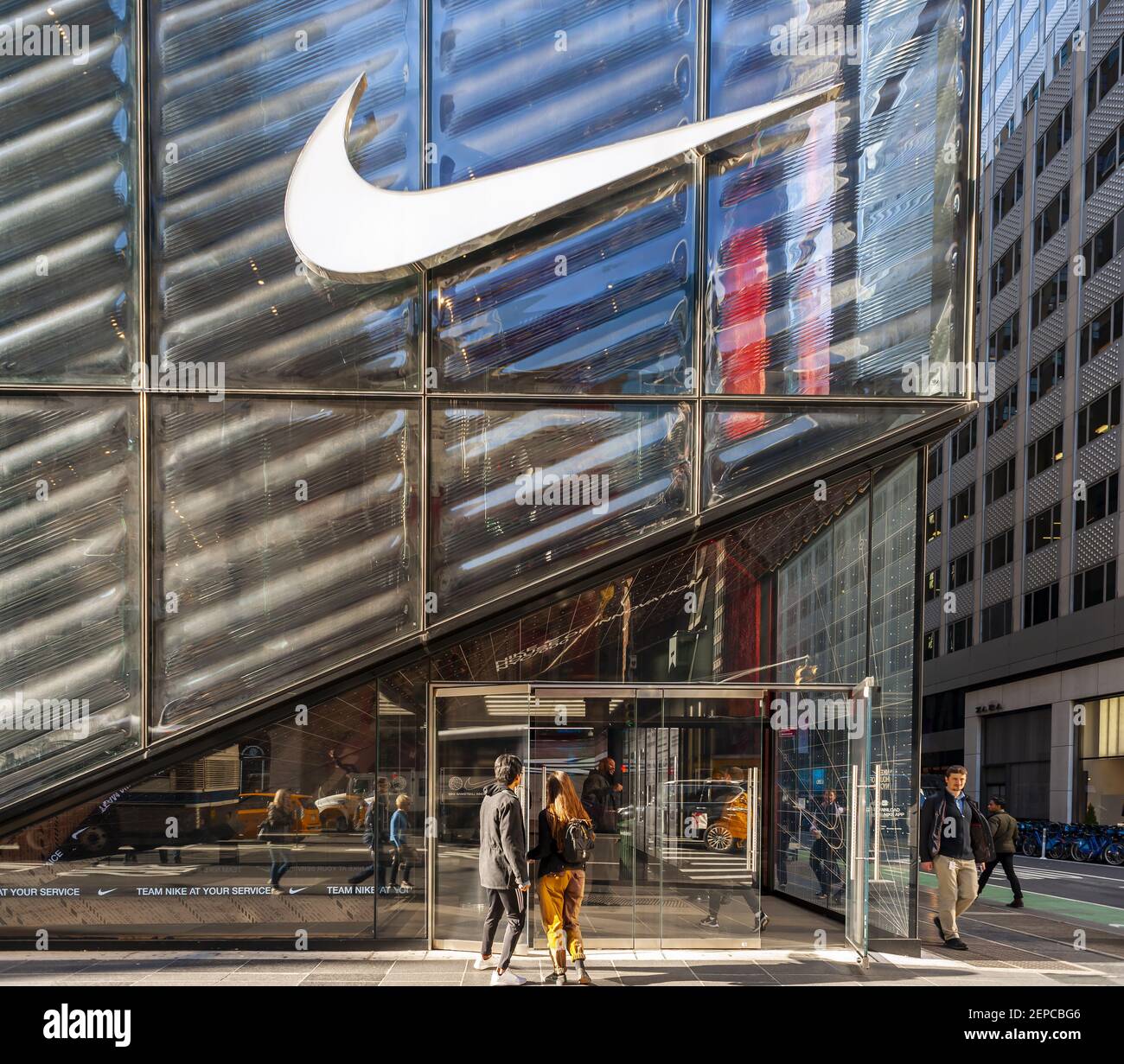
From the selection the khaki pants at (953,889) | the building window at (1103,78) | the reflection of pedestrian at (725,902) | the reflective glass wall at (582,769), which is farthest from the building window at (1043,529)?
the reflection of pedestrian at (725,902)

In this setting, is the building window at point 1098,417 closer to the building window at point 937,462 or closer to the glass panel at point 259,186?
the building window at point 937,462

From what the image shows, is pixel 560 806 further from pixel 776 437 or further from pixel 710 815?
pixel 776 437

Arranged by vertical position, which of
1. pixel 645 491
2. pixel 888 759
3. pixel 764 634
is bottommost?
pixel 888 759

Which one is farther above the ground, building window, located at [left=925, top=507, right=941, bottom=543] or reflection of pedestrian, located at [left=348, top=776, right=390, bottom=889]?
building window, located at [left=925, top=507, right=941, bottom=543]

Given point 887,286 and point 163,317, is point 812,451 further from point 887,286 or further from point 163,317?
point 163,317

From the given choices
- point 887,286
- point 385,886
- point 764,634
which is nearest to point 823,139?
point 887,286

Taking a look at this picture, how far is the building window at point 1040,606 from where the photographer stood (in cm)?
4266

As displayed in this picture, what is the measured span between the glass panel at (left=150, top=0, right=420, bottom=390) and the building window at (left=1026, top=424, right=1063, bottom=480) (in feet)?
126

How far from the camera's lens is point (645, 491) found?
1026cm

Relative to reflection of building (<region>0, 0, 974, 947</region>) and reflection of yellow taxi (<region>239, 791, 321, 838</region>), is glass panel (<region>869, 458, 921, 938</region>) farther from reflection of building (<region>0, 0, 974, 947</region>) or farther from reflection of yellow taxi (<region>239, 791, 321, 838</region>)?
reflection of yellow taxi (<region>239, 791, 321, 838</region>)

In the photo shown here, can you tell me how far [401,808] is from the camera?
10.5 metres

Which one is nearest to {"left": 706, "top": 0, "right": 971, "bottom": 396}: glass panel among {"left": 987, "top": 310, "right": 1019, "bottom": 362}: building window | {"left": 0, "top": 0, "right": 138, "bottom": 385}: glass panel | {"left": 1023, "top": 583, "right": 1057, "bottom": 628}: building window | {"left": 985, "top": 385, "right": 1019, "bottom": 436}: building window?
{"left": 0, "top": 0, "right": 138, "bottom": 385}: glass panel

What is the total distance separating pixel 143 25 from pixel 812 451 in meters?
7.65

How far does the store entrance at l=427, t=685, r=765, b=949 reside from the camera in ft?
35.1
